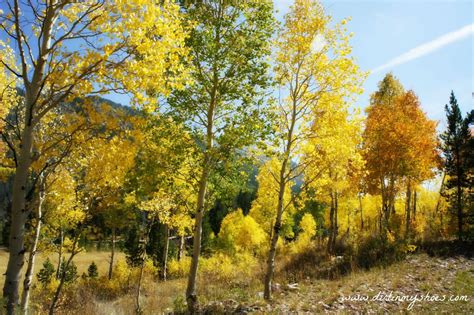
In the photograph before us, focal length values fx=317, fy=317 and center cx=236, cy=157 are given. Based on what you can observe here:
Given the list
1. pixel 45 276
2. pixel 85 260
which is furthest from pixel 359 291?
pixel 85 260

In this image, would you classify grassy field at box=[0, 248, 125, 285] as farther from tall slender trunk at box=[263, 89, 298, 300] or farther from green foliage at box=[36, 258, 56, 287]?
tall slender trunk at box=[263, 89, 298, 300]

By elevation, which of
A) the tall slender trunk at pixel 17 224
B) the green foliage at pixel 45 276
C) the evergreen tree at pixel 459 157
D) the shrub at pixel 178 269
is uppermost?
the evergreen tree at pixel 459 157

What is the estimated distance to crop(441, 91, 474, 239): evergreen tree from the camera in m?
19.3

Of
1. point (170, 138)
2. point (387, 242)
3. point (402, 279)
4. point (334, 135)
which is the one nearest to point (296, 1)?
point (334, 135)

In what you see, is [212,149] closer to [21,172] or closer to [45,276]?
[21,172]

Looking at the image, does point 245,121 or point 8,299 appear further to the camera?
point 245,121

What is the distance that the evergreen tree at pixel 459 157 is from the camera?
1933 cm

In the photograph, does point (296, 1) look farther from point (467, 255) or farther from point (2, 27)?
point (467, 255)

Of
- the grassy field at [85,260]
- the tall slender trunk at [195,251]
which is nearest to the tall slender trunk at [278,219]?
the tall slender trunk at [195,251]

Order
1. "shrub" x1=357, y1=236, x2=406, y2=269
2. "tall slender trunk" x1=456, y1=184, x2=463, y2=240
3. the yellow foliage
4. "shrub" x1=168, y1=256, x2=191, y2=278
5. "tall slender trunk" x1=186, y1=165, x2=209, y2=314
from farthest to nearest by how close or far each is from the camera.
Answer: the yellow foliage, "shrub" x1=168, y1=256, x2=191, y2=278, "tall slender trunk" x1=456, y1=184, x2=463, y2=240, "shrub" x1=357, y1=236, x2=406, y2=269, "tall slender trunk" x1=186, y1=165, x2=209, y2=314

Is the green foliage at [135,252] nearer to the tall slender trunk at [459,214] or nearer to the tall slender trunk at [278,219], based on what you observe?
the tall slender trunk at [278,219]

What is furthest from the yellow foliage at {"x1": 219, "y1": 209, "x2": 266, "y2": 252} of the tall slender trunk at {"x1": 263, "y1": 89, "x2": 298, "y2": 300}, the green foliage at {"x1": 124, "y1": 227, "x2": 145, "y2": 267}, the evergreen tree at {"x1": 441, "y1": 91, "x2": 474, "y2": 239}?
Result: the tall slender trunk at {"x1": 263, "y1": 89, "x2": 298, "y2": 300}

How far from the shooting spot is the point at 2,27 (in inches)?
185

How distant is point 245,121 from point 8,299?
6.37 m
